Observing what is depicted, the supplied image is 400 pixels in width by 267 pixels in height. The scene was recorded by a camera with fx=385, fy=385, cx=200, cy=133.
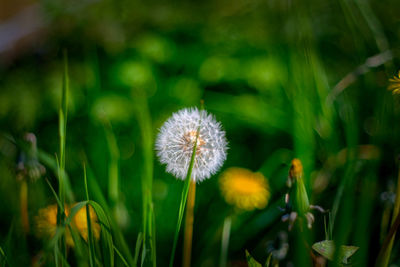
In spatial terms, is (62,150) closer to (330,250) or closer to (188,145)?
(188,145)

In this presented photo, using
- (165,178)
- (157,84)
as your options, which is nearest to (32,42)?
(157,84)

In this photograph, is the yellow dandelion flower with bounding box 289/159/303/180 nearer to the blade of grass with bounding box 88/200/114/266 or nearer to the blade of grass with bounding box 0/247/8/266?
the blade of grass with bounding box 88/200/114/266

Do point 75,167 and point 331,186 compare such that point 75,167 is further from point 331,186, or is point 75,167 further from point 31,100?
point 331,186

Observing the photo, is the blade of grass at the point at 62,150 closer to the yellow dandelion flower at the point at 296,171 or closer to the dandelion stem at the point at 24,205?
the dandelion stem at the point at 24,205

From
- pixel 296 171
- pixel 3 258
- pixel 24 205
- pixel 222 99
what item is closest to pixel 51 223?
pixel 24 205

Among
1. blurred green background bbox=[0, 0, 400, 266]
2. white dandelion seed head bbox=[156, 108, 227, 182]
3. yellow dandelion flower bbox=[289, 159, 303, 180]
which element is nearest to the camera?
yellow dandelion flower bbox=[289, 159, 303, 180]

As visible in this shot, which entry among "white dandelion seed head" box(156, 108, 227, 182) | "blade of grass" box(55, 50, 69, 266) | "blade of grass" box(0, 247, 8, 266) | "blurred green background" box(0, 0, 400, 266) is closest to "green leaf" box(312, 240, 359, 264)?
"blurred green background" box(0, 0, 400, 266)

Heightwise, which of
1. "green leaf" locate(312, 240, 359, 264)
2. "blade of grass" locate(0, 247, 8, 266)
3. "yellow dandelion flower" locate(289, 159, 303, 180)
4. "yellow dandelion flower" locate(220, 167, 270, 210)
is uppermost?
"yellow dandelion flower" locate(289, 159, 303, 180)
